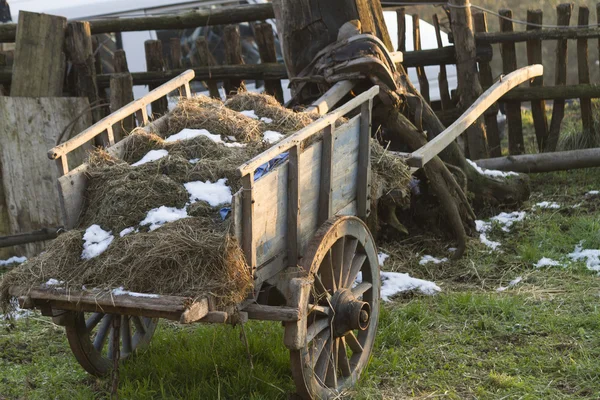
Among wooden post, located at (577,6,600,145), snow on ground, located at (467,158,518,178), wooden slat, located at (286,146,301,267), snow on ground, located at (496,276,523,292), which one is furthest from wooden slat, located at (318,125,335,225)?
wooden post, located at (577,6,600,145)

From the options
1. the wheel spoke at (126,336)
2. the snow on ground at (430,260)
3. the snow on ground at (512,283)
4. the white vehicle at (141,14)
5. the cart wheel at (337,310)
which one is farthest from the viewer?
the white vehicle at (141,14)

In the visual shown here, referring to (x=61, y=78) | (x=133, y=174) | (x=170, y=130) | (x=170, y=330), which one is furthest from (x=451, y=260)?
(x=61, y=78)

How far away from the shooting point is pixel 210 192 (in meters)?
3.68

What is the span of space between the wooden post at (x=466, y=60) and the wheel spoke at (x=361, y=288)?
369 cm

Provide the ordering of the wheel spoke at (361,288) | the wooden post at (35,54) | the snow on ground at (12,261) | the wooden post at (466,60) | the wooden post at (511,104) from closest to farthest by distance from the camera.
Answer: the wheel spoke at (361,288) < the snow on ground at (12,261) < the wooden post at (35,54) < the wooden post at (466,60) < the wooden post at (511,104)

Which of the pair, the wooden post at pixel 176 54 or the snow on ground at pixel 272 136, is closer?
the snow on ground at pixel 272 136

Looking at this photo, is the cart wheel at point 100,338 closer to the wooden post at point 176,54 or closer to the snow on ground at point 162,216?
the snow on ground at point 162,216

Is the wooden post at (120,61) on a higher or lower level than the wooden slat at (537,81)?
higher

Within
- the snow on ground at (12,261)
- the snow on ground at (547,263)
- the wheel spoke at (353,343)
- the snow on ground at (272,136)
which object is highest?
the snow on ground at (272,136)

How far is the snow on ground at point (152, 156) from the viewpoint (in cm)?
393

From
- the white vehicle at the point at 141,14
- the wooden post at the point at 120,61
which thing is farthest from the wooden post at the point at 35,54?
the white vehicle at the point at 141,14

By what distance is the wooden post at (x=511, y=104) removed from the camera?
7.78 metres

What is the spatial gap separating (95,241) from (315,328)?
1.08m

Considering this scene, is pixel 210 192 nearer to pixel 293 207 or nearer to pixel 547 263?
pixel 293 207
